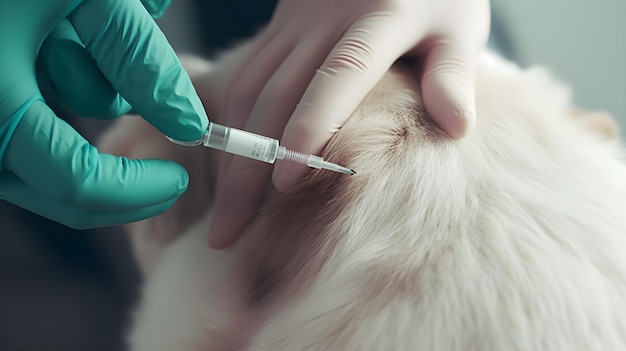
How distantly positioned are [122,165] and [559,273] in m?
0.48

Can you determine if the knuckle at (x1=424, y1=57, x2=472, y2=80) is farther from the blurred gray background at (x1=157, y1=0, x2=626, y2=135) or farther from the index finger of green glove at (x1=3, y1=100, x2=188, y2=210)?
the blurred gray background at (x1=157, y1=0, x2=626, y2=135)

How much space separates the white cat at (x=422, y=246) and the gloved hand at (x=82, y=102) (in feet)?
0.46

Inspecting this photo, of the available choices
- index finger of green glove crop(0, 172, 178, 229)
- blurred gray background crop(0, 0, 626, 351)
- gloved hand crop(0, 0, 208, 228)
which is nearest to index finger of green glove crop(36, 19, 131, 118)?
gloved hand crop(0, 0, 208, 228)

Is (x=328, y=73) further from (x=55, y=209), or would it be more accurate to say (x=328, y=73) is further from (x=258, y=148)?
(x=55, y=209)

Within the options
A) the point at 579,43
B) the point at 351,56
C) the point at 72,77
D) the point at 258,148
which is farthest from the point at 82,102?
the point at 579,43

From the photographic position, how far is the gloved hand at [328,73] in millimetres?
660

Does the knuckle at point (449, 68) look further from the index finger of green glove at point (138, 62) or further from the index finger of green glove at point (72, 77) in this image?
the index finger of green glove at point (72, 77)

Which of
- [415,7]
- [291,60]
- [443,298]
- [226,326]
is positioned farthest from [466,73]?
[226,326]

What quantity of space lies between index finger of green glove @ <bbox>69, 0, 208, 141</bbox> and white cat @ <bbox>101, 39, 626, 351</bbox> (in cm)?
16

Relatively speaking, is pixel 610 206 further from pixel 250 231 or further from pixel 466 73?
pixel 250 231

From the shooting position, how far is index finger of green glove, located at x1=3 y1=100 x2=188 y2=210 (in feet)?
1.95

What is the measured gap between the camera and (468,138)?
0.65 metres

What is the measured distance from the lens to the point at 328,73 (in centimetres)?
68

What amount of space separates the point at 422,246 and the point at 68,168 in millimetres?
387
